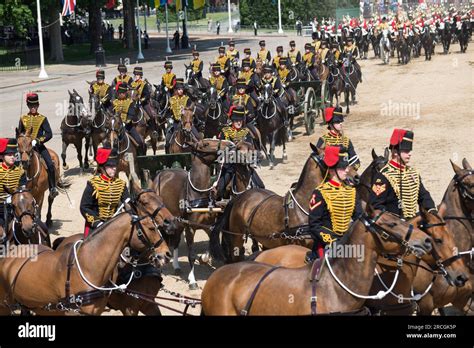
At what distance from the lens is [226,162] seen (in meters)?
13.8

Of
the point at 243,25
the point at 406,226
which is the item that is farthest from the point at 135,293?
the point at 243,25

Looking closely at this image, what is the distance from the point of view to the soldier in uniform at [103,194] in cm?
1096

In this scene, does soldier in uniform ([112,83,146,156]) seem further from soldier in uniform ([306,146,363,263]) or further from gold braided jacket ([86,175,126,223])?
soldier in uniform ([306,146,363,263])

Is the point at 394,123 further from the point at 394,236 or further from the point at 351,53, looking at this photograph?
the point at 394,236

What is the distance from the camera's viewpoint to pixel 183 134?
61.1 ft

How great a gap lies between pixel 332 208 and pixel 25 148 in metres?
8.16

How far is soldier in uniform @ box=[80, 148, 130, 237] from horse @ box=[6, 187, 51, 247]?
893 mm

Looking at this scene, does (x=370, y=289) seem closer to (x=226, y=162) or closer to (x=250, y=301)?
(x=250, y=301)

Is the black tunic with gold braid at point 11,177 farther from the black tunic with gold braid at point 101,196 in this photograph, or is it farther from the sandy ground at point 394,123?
the sandy ground at point 394,123

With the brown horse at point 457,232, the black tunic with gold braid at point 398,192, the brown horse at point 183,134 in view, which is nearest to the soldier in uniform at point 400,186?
the black tunic with gold braid at point 398,192

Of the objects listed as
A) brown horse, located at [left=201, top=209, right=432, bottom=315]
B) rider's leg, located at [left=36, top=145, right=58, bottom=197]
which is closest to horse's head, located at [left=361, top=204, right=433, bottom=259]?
brown horse, located at [left=201, top=209, right=432, bottom=315]

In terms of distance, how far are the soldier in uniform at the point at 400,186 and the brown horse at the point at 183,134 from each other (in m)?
8.01

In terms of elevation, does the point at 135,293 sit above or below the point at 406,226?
below
